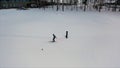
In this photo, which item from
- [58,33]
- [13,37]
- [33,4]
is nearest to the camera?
[13,37]

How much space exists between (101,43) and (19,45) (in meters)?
3.97

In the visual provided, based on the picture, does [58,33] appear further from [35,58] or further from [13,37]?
[35,58]

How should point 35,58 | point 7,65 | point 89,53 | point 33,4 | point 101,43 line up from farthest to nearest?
point 33,4 → point 101,43 → point 89,53 → point 35,58 → point 7,65

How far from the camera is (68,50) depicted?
334 inches

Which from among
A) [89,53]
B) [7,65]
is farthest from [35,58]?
[89,53]

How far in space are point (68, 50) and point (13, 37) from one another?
3481 millimetres

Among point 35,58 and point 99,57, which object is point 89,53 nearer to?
point 99,57

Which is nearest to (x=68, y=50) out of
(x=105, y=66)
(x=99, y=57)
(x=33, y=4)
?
(x=99, y=57)

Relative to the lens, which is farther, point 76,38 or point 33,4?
point 33,4

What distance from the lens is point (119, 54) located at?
8094 mm

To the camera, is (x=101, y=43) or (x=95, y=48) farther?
(x=101, y=43)

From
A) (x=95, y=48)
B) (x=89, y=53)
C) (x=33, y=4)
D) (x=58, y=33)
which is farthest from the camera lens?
(x=33, y=4)

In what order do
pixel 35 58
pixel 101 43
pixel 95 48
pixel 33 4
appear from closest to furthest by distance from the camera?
pixel 35 58 → pixel 95 48 → pixel 101 43 → pixel 33 4

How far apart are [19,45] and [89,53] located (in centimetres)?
318
